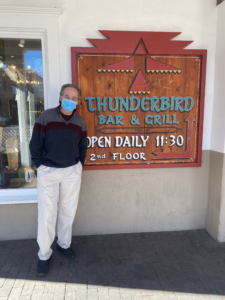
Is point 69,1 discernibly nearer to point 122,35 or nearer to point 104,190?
point 122,35

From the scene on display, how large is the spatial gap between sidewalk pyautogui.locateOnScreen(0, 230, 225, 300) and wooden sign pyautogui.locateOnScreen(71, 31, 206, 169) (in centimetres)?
120

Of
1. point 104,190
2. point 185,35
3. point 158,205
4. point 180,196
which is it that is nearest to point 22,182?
point 104,190

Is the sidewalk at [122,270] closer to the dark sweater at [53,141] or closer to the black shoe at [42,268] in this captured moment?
the black shoe at [42,268]

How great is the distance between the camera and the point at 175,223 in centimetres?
381

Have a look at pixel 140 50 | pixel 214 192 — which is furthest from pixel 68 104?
pixel 214 192

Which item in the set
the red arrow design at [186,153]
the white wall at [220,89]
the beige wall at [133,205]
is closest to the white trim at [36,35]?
the beige wall at [133,205]

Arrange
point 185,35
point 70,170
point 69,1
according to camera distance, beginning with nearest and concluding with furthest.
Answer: point 70,170, point 69,1, point 185,35

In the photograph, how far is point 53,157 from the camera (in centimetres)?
278

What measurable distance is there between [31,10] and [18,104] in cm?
133

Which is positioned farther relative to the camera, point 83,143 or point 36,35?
point 36,35

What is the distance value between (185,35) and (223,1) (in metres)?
0.67

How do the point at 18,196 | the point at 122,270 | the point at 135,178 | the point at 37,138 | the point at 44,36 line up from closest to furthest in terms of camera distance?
the point at 37,138 < the point at 122,270 < the point at 44,36 < the point at 18,196 < the point at 135,178

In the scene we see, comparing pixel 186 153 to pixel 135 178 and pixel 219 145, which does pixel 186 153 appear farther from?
pixel 135 178

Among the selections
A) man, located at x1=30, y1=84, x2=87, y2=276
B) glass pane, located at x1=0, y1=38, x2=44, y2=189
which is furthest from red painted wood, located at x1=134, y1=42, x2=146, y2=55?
glass pane, located at x1=0, y1=38, x2=44, y2=189
